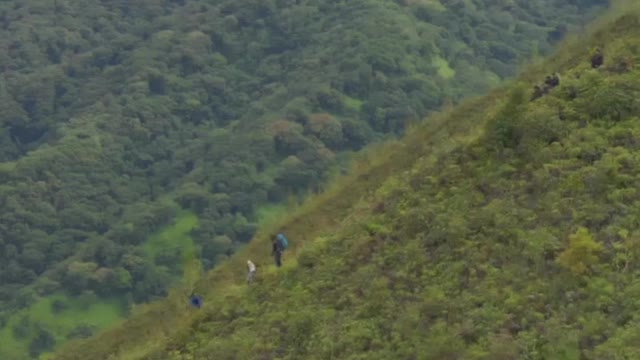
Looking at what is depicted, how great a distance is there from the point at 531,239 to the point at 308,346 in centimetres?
454

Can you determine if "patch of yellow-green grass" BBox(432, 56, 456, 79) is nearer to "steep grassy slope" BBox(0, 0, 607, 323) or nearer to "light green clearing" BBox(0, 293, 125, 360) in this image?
"steep grassy slope" BBox(0, 0, 607, 323)

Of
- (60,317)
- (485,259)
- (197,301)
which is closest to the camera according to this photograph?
Result: (485,259)

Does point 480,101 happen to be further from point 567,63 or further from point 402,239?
point 402,239

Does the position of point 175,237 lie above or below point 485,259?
below

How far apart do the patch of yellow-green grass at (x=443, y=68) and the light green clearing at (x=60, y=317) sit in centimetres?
6466

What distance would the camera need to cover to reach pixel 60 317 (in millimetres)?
112750

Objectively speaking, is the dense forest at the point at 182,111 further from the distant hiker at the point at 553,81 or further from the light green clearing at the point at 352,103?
the distant hiker at the point at 553,81

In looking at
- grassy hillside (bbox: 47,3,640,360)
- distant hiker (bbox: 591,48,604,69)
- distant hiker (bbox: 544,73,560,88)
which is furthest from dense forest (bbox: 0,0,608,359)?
grassy hillside (bbox: 47,3,640,360)

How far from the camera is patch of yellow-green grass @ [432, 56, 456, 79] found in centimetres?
14911

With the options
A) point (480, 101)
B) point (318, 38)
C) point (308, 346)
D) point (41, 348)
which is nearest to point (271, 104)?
point (318, 38)

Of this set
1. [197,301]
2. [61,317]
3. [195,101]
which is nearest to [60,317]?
[61,317]

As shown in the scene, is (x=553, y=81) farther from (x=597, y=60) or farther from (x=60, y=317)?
(x=60, y=317)

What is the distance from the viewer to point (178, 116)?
159 metres

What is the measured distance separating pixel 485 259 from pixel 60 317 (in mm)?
103153
